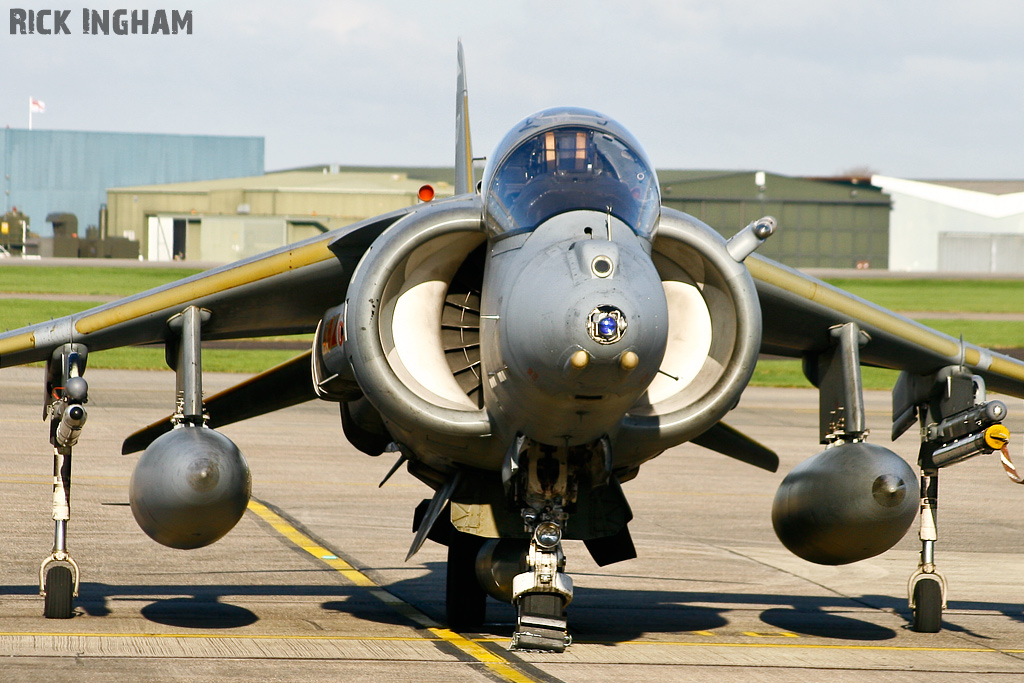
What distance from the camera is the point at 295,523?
1515cm

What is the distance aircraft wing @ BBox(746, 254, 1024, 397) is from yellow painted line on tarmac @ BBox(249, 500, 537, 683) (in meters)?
3.31

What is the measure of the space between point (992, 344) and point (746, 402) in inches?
447

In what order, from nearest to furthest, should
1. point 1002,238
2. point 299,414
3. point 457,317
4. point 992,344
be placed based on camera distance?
point 457,317
point 299,414
point 992,344
point 1002,238

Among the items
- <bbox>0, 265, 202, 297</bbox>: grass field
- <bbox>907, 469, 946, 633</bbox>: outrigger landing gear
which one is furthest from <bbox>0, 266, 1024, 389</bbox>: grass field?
<bbox>907, 469, 946, 633</bbox>: outrigger landing gear

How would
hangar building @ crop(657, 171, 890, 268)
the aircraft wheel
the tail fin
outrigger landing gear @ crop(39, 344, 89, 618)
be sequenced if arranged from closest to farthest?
1. outrigger landing gear @ crop(39, 344, 89, 618)
2. the aircraft wheel
3. the tail fin
4. hangar building @ crop(657, 171, 890, 268)

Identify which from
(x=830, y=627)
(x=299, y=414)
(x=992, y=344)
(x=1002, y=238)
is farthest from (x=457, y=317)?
(x=1002, y=238)

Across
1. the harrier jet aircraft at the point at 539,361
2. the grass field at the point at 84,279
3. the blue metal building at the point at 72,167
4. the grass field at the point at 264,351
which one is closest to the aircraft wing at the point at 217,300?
the harrier jet aircraft at the point at 539,361

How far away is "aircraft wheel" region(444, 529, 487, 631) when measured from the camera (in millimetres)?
9797

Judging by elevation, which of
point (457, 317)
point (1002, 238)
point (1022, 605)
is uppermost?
point (1002, 238)

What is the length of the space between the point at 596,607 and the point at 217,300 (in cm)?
417

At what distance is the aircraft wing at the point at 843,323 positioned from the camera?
998 cm

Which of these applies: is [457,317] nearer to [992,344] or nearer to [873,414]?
[873,414]

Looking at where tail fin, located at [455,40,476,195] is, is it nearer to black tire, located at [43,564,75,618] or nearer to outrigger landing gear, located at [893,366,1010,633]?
outrigger landing gear, located at [893,366,1010,633]

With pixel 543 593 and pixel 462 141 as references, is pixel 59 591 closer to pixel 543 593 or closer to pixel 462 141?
pixel 543 593
